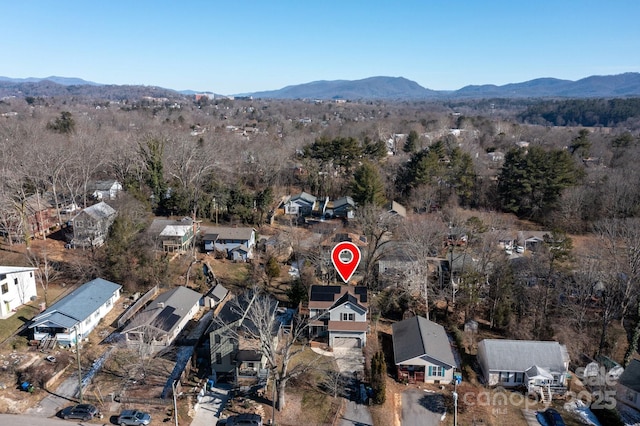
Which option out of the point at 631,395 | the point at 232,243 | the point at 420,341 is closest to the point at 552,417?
the point at 631,395

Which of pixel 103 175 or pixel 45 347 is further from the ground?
pixel 103 175

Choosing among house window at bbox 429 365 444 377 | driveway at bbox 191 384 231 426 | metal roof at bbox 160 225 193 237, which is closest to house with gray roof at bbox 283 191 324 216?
metal roof at bbox 160 225 193 237

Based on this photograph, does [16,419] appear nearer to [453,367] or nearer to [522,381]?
[453,367]

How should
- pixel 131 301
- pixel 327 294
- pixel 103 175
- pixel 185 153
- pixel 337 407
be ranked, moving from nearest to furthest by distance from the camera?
pixel 337 407 < pixel 327 294 < pixel 131 301 < pixel 185 153 < pixel 103 175

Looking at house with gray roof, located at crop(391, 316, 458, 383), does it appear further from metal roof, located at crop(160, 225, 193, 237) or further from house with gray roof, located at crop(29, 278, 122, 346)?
metal roof, located at crop(160, 225, 193, 237)

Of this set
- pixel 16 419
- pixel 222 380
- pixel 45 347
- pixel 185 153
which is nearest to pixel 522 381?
pixel 222 380

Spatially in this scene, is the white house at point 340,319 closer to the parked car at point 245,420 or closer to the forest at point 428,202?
the forest at point 428,202
